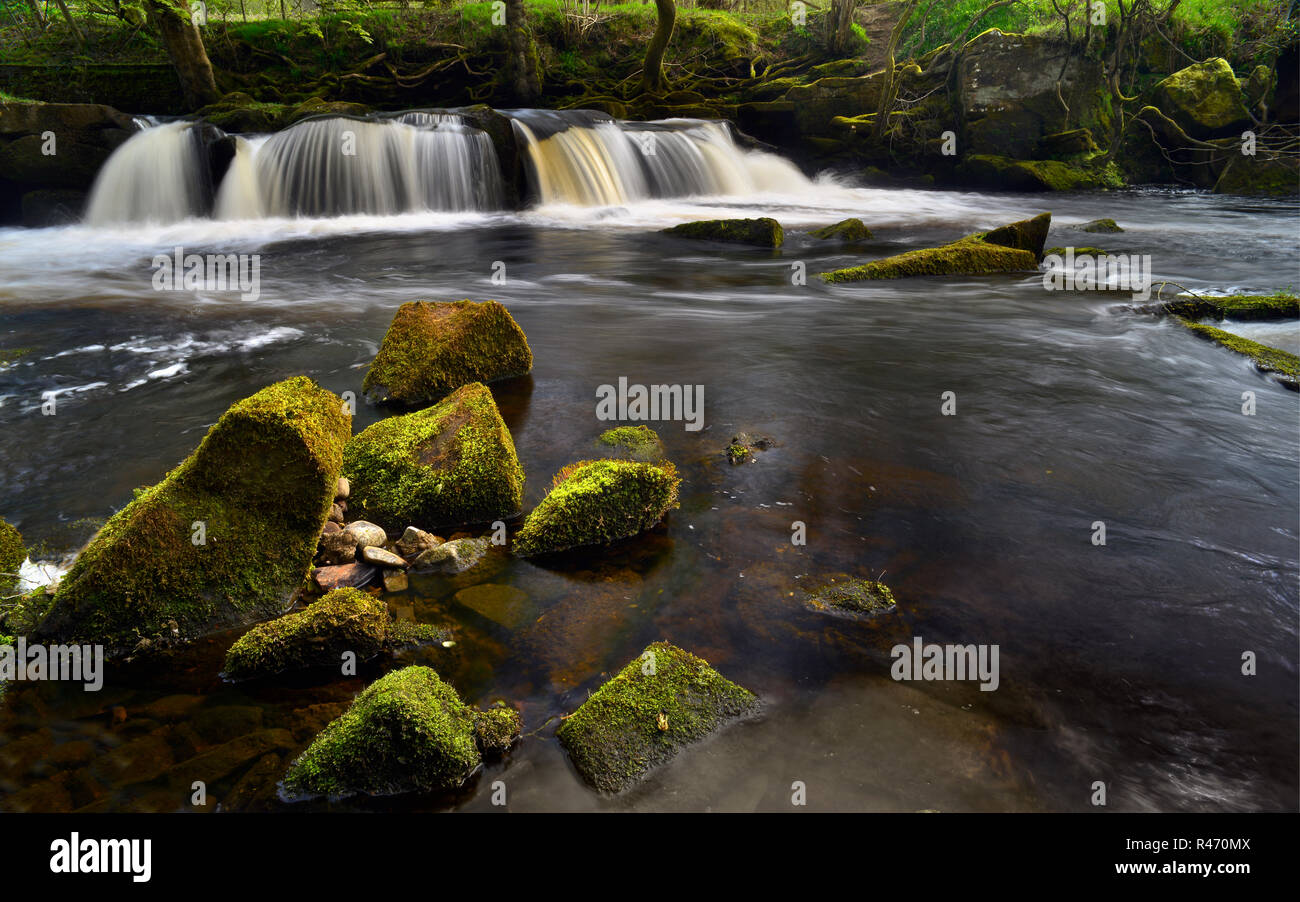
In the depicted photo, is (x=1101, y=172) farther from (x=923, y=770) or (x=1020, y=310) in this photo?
(x=923, y=770)

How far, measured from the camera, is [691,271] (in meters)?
13.1

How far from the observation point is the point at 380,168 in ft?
59.1

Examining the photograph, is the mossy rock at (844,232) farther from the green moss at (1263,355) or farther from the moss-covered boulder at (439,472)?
the moss-covered boulder at (439,472)

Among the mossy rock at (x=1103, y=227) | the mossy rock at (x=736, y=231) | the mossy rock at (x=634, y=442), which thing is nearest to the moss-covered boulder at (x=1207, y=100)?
the mossy rock at (x=1103, y=227)

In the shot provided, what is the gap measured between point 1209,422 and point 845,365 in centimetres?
322

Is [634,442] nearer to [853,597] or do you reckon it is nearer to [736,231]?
[853,597]

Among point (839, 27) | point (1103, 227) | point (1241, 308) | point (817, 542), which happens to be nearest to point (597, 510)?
point (817, 542)

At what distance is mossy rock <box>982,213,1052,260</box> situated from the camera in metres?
12.7

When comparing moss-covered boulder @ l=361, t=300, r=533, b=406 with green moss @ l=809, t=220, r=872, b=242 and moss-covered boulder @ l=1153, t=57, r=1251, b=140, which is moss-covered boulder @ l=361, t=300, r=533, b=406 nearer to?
green moss @ l=809, t=220, r=872, b=242

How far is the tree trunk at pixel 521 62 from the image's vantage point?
22.5 metres

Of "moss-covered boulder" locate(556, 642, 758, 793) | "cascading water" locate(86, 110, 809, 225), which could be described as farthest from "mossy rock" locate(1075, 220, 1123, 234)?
"moss-covered boulder" locate(556, 642, 758, 793)

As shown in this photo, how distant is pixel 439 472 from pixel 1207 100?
25917 millimetres

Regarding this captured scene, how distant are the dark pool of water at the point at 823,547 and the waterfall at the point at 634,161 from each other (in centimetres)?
942

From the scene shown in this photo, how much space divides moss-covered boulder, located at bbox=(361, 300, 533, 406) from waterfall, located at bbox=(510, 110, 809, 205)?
12891 mm
